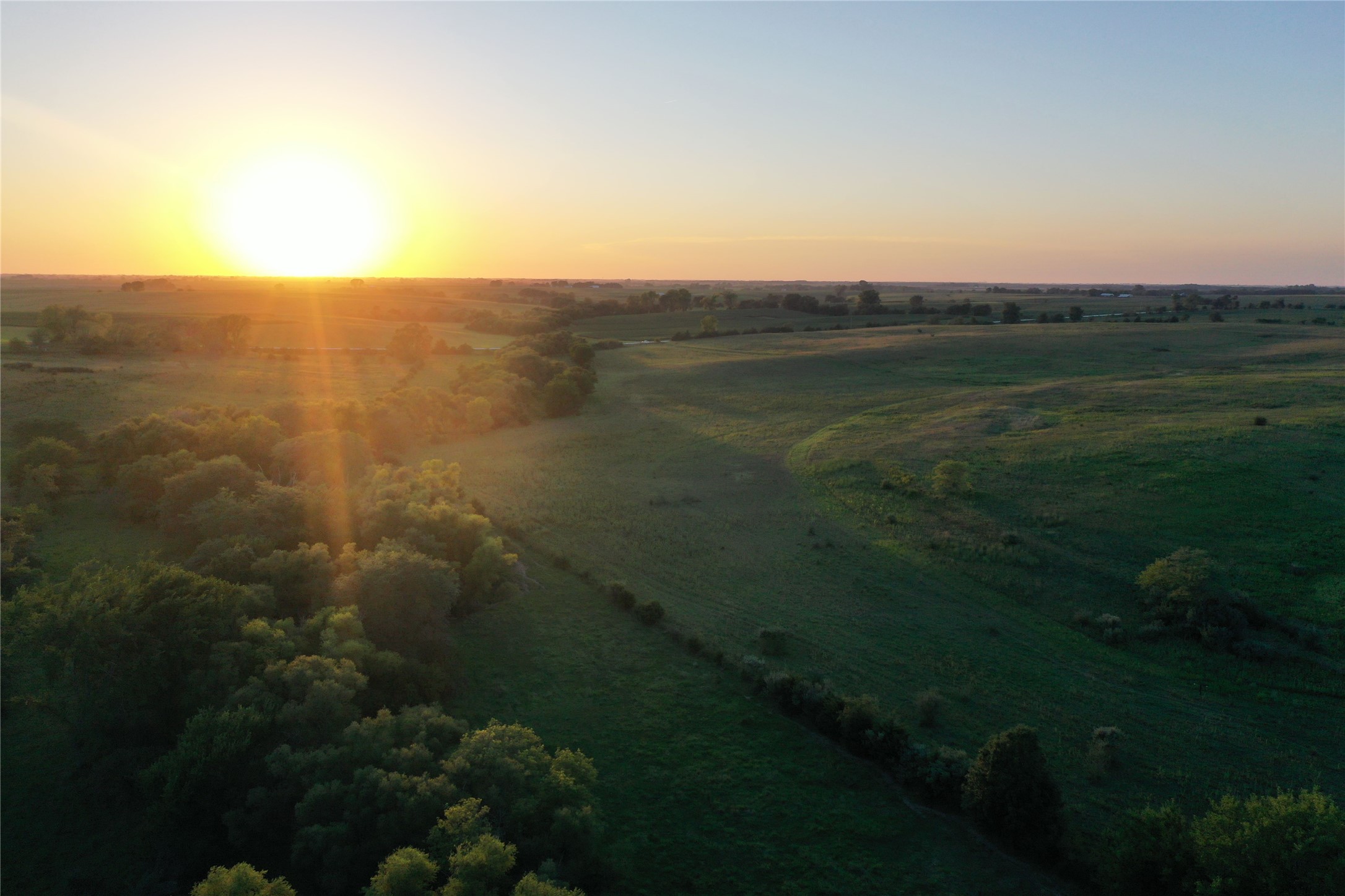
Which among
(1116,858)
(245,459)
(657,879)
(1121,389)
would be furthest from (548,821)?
(1121,389)

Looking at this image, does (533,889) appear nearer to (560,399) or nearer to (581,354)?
(560,399)

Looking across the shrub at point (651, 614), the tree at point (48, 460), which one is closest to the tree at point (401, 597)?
the shrub at point (651, 614)

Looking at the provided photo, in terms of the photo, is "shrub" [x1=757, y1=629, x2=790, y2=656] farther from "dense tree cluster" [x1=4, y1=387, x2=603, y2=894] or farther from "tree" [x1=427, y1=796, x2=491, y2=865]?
"tree" [x1=427, y1=796, x2=491, y2=865]

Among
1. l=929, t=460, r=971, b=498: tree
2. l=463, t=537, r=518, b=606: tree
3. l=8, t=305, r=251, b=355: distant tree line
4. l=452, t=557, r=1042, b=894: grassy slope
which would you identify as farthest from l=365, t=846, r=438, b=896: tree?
l=8, t=305, r=251, b=355: distant tree line

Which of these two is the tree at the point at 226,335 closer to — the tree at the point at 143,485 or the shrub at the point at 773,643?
the tree at the point at 143,485

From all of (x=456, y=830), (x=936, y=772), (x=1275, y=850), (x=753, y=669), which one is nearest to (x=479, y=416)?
(x=753, y=669)

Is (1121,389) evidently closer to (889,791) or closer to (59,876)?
(889,791)
